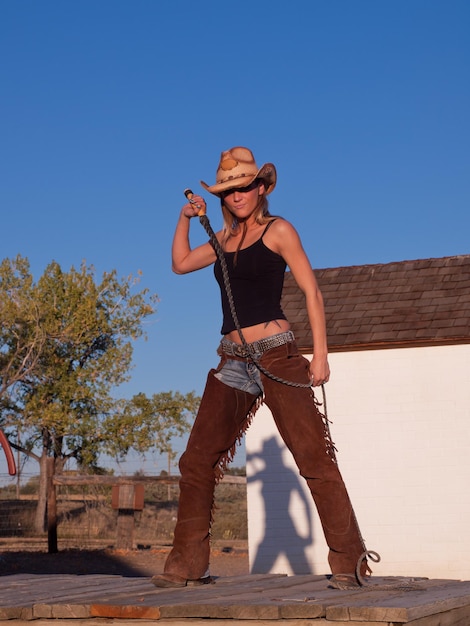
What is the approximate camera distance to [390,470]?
53.2 ft

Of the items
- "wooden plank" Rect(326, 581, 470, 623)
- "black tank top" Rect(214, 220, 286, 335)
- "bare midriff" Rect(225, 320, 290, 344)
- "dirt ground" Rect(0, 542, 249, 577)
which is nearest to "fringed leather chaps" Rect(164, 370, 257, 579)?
"bare midriff" Rect(225, 320, 290, 344)

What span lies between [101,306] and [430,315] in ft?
58.4

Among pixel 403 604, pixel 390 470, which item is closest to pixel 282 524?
pixel 390 470

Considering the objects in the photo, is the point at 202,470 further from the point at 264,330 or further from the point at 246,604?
the point at 246,604

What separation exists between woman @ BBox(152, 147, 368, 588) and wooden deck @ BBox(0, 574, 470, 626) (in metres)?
0.29

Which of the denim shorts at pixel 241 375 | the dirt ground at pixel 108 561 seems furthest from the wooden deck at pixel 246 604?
the dirt ground at pixel 108 561

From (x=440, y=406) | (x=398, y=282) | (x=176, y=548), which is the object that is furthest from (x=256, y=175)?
(x=398, y=282)

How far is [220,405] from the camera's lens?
6.03 meters

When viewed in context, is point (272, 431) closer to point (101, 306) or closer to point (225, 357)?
point (225, 357)

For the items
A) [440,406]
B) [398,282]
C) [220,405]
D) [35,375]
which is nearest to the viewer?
[220,405]

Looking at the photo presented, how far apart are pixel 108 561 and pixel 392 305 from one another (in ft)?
25.6

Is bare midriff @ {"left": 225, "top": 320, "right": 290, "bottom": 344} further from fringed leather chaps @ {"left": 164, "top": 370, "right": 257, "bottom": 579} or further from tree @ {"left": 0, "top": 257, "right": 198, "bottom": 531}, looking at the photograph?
tree @ {"left": 0, "top": 257, "right": 198, "bottom": 531}

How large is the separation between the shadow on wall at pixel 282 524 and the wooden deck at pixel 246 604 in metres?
10.4

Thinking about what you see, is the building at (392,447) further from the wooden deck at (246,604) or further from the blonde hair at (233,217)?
the blonde hair at (233,217)
